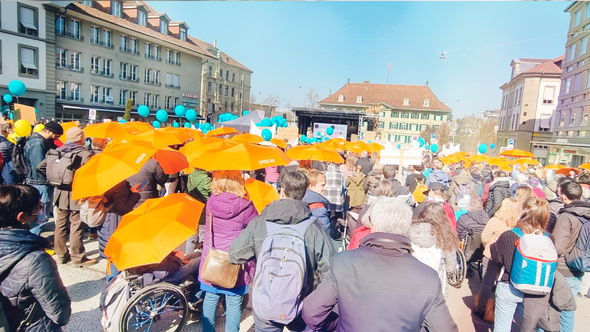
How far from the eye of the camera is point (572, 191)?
414 cm

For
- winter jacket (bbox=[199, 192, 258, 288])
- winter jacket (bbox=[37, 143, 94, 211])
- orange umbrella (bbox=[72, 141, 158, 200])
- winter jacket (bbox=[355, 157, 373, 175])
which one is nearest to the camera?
winter jacket (bbox=[199, 192, 258, 288])

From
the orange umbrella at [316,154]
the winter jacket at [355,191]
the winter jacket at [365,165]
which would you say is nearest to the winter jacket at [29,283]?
the orange umbrella at [316,154]

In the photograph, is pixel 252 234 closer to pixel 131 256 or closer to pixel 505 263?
pixel 131 256

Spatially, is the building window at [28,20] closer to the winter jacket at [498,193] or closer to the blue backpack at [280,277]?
the winter jacket at [498,193]

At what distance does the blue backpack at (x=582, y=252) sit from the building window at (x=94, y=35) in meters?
36.6

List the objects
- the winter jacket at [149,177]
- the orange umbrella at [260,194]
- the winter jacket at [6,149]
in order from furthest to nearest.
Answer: the winter jacket at [6,149] → the winter jacket at [149,177] → the orange umbrella at [260,194]

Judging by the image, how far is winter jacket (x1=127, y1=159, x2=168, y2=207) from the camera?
5.09 m

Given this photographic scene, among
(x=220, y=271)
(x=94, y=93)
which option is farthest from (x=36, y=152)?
(x=94, y=93)

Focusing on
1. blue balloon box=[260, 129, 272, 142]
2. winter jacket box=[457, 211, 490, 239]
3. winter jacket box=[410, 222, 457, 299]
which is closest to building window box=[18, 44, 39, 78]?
blue balloon box=[260, 129, 272, 142]

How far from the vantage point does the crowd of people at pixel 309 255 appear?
79.4 inches

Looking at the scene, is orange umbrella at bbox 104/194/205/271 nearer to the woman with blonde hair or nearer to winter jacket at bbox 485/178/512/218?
the woman with blonde hair

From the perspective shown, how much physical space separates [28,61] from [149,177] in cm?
2818

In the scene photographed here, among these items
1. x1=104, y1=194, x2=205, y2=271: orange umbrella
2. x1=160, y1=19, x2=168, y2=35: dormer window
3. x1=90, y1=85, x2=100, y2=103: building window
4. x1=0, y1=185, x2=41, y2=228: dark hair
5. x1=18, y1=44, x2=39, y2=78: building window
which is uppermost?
x1=160, y1=19, x2=168, y2=35: dormer window

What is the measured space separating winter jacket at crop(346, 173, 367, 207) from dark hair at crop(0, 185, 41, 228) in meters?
5.88
